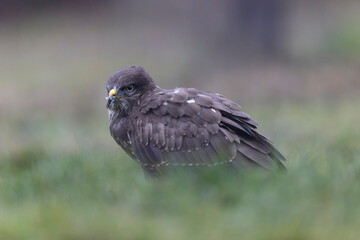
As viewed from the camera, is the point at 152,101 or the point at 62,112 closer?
the point at 152,101

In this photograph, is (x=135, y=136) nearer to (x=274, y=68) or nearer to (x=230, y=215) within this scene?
(x=230, y=215)

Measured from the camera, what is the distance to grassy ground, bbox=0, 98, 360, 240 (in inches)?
166

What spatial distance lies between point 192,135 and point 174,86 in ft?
30.9

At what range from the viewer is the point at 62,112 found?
14633 mm

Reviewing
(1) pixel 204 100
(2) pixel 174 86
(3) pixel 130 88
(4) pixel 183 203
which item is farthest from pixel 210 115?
(2) pixel 174 86

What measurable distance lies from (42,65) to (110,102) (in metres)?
12.1

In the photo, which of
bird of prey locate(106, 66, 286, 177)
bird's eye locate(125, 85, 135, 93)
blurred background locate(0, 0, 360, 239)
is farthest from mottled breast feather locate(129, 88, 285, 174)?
bird's eye locate(125, 85, 135, 93)

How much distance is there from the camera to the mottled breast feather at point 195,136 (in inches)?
247

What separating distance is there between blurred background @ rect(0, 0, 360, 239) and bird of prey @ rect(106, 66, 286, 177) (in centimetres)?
30

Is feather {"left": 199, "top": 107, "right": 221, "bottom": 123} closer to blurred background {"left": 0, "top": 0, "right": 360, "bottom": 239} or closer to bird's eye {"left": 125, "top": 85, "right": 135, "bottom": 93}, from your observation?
blurred background {"left": 0, "top": 0, "right": 360, "bottom": 239}

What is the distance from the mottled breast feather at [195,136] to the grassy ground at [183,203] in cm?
49

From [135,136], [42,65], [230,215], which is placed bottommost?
[230,215]

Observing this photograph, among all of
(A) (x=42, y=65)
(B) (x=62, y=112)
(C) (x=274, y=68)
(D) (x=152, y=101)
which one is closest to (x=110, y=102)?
(D) (x=152, y=101)

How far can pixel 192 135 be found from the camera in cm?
641
